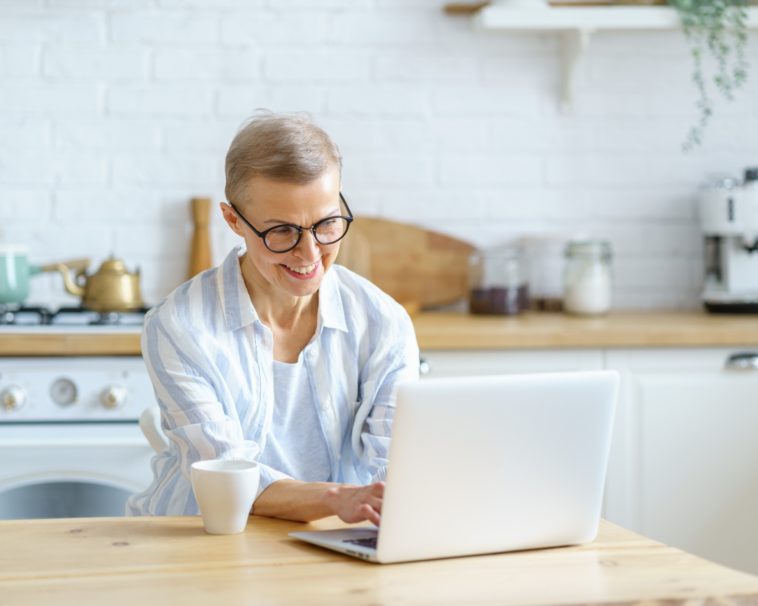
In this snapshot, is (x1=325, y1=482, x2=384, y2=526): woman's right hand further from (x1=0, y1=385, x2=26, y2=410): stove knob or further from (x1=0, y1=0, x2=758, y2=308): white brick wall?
(x1=0, y1=0, x2=758, y2=308): white brick wall

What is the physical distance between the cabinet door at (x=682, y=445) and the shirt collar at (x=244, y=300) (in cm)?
123

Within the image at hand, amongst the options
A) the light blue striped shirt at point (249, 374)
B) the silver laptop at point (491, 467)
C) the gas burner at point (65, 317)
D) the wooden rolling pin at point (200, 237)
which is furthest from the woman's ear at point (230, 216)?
the wooden rolling pin at point (200, 237)

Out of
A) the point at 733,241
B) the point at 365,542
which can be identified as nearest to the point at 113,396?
the point at 365,542

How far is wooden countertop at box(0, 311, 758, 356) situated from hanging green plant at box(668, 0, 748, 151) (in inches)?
28.5

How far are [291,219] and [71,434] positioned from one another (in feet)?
4.32

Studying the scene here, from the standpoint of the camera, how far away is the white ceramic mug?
1550 mm

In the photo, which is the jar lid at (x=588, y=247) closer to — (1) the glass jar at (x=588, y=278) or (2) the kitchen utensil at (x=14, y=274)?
(1) the glass jar at (x=588, y=278)

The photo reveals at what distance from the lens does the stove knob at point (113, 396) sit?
2.93 m

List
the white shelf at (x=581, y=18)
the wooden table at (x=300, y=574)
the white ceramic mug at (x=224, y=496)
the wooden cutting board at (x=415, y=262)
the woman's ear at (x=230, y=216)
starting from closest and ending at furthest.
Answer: the wooden table at (x=300, y=574) < the white ceramic mug at (x=224, y=496) < the woman's ear at (x=230, y=216) < the white shelf at (x=581, y=18) < the wooden cutting board at (x=415, y=262)

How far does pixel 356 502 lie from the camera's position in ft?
5.27

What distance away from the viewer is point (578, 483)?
1530mm

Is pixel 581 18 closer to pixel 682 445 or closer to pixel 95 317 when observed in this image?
pixel 682 445

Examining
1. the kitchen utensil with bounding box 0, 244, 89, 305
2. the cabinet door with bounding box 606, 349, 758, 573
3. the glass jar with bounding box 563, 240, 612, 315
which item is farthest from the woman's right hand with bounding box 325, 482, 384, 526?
the glass jar with bounding box 563, 240, 612, 315

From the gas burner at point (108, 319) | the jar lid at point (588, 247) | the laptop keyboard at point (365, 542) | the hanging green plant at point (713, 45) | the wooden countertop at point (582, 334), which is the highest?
the hanging green plant at point (713, 45)
